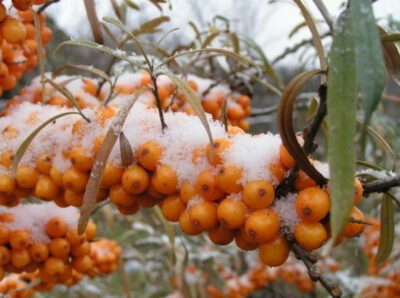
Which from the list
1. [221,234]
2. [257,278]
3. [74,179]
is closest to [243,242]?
[221,234]

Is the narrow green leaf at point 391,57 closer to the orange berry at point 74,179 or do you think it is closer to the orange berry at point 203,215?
the orange berry at point 203,215

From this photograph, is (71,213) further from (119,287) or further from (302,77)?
(119,287)

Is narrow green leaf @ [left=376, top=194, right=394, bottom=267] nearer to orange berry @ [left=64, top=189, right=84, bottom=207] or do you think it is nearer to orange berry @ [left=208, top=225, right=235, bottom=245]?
orange berry @ [left=208, top=225, right=235, bottom=245]

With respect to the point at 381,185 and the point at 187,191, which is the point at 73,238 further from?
the point at 381,185

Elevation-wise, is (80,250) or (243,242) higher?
(243,242)

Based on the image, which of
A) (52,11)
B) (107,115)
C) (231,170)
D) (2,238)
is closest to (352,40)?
(231,170)

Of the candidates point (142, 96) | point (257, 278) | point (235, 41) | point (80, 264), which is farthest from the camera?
point (257, 278)
